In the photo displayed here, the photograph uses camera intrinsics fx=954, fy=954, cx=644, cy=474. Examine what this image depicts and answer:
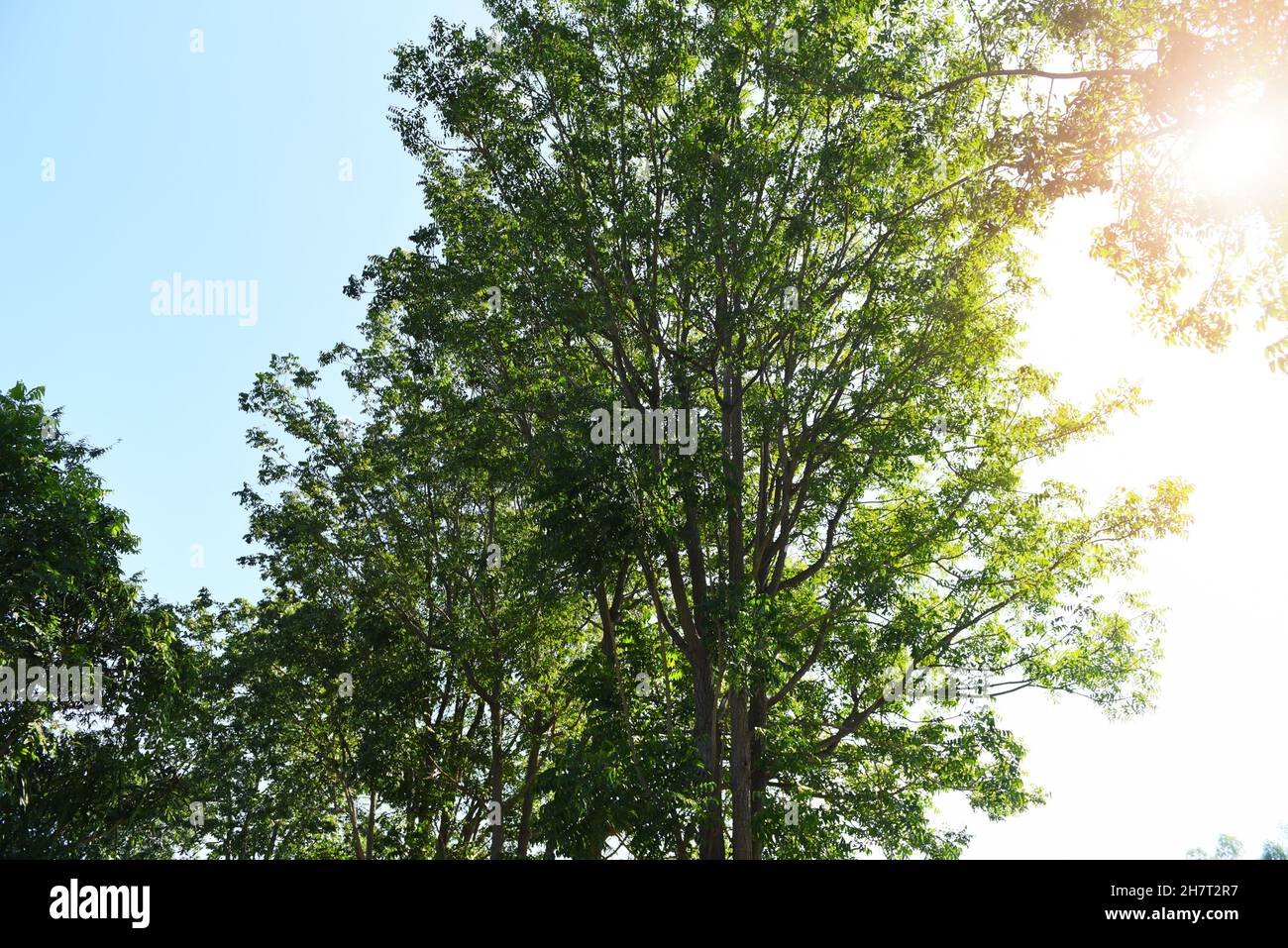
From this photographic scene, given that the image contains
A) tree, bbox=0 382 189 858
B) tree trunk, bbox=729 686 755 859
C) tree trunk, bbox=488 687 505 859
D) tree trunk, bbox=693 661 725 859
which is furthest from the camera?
tree trunk, bbox=488 687 505 859

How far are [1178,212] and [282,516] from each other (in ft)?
51.7

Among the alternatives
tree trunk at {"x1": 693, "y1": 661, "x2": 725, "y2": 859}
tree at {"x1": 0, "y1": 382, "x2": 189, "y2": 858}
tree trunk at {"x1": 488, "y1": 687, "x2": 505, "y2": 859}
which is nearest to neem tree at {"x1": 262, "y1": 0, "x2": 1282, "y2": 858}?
tree trunk at {"x1": 693, "y1": 661, "x2": 725, "y2": 859}

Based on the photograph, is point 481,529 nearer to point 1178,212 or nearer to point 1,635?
point 1,635

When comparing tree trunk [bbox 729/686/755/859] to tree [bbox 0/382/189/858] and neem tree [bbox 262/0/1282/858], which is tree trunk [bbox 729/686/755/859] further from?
tree [bbox 0/382/189/858]

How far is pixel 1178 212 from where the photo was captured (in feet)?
26.6

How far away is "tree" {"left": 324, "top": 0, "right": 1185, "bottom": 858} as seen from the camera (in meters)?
12.0

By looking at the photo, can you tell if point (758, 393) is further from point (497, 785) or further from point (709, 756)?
point (497, 785)

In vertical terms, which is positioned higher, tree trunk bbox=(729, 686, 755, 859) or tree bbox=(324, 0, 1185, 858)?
tree bbox=(324, 0, 1185, 858)

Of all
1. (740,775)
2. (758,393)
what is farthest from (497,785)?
(758,393)

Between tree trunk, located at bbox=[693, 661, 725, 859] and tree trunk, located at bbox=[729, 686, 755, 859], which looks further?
tree trunk, located at bbox=[729, 686, 755, 859]

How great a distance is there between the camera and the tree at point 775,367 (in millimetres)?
12016

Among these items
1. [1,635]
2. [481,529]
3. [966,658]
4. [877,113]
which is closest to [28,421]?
[1,635]

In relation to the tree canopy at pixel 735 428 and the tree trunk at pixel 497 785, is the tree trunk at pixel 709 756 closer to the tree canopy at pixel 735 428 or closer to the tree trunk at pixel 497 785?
the tree canopy at pixel 735 428

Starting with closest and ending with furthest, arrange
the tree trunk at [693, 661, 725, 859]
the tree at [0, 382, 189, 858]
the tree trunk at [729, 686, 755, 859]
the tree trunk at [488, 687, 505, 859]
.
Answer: the tree trunk at [693, 661, 725, 859] < the tree trunk at [729, 686, 755, 859] < the tree at [0, 382, 189, 858] < the tree trunk at [488, 687, 505, 859]
